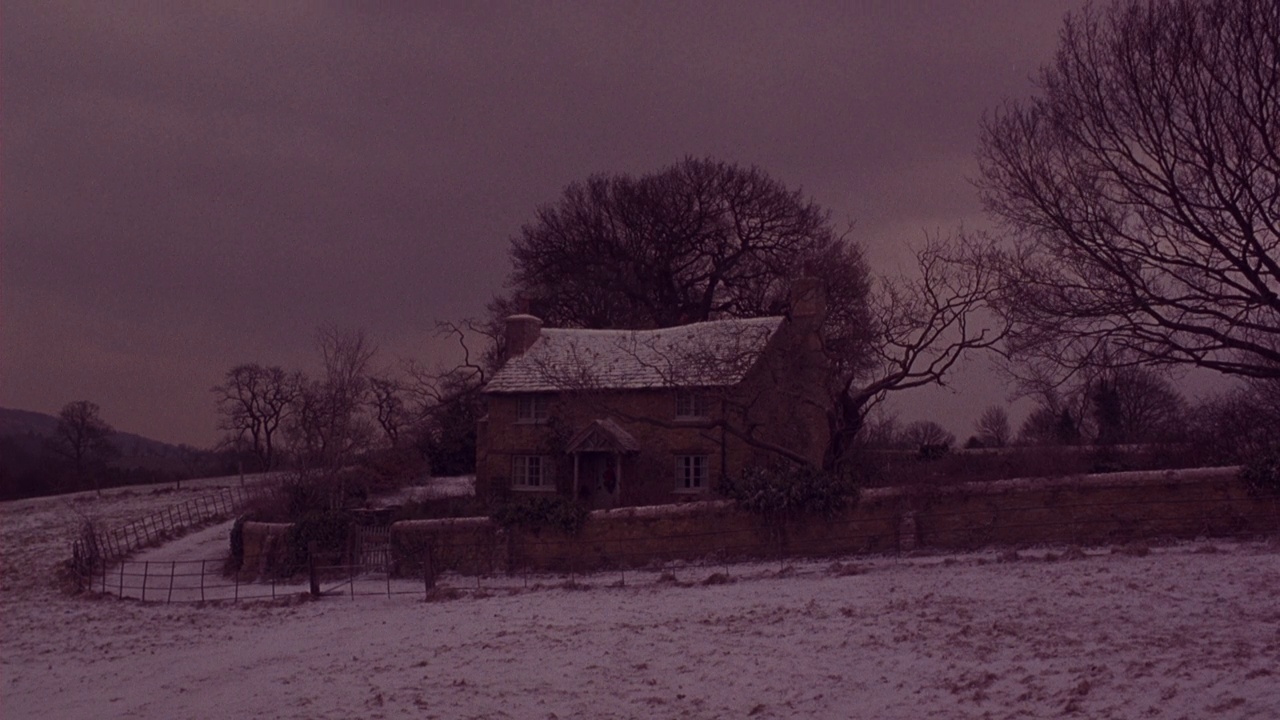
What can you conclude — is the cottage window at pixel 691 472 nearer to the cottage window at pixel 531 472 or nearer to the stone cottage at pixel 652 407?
the stone cottage at pixel 652 407

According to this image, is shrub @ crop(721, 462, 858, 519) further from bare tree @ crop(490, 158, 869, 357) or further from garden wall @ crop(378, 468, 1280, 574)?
bare tree @ crop(490, 158, 869, 357)

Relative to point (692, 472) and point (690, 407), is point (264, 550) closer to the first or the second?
point (692, 472)

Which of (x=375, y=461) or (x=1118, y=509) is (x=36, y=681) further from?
(x=375, y=461)

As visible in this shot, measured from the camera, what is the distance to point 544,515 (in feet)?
85.3

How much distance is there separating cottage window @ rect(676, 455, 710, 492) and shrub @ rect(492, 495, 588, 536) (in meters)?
7.50

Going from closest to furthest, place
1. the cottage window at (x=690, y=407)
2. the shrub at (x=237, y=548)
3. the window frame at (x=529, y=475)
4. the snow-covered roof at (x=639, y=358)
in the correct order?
the snow-covered roof at (x=639, y=358)
the shrub at (x=237, y=548)
the cottage window at (x=690, y=407)
the window frame at (x=529, y=475)

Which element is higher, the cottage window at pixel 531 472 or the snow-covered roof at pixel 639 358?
the snow-covered roof at pixel 639 358

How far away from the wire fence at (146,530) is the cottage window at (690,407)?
15791 millimetres

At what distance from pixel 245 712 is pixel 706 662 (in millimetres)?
6376

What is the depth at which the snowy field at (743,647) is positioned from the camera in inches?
492

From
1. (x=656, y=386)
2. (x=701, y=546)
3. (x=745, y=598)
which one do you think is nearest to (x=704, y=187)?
(x=656, y=386)

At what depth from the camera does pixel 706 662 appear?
1530cm

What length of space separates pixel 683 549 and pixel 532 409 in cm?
1186

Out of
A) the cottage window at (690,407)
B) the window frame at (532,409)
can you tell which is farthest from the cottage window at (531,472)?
the cottage window at (690,407)
